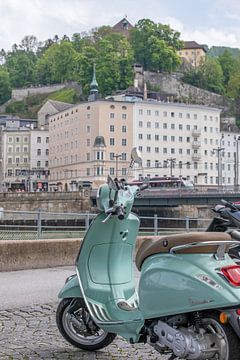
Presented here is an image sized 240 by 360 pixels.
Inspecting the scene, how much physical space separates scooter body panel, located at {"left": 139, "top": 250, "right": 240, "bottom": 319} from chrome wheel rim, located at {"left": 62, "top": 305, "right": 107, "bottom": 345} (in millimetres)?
984

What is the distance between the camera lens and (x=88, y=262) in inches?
190

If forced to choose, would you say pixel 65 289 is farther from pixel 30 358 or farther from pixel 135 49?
pixel 135 49

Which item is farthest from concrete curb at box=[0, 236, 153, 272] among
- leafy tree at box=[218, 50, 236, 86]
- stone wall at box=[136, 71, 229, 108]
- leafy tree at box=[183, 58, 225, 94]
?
leafy tree at box=[218, 50, 236, 86]

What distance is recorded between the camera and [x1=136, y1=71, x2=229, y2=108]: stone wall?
132 m

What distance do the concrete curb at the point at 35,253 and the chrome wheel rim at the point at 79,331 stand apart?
5464 mm

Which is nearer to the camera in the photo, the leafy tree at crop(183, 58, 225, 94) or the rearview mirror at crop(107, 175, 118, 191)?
the rearview mirror at crop(107, 175, 118, 191)

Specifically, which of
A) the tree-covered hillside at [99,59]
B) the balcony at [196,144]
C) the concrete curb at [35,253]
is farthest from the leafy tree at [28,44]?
the concrete curb at [35,253]

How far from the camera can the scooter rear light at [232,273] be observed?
375 centimetres

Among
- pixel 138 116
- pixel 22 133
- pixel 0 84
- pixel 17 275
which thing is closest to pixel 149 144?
pixel 138 116

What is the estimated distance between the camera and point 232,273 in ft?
12.4

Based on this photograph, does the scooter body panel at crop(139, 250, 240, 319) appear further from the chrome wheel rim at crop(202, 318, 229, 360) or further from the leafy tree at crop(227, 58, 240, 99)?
the leafy tree at crop(227, 58, 240, 99)

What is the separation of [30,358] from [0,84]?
159136 mm

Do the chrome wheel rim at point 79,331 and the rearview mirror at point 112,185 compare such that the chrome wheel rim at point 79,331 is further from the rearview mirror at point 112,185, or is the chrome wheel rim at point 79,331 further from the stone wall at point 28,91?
the stone wall at point 28,91

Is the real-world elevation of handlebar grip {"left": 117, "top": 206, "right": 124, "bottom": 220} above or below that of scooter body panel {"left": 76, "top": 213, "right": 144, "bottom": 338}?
above
